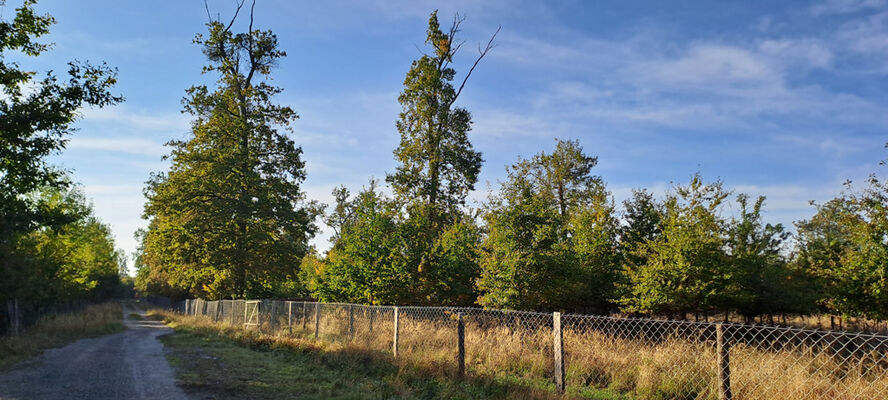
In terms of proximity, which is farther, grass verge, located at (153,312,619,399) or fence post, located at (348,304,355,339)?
fence post, located at (348,304,355,339)

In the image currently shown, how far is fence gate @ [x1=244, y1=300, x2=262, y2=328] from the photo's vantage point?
67.2ft

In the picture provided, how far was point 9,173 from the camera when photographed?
15.9 m

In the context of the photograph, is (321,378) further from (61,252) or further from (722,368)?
(61,252)

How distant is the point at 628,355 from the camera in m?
8.30

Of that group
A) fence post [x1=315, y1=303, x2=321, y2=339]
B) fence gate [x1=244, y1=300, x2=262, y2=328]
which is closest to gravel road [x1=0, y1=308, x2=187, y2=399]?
fence post [x1=315, y1=303, x2=321, y2=339]

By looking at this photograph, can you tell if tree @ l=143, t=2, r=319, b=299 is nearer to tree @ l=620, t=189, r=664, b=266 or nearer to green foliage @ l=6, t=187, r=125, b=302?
green foliage @ l=6, t=187, r=125, b=302

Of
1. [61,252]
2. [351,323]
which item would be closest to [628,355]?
[351,323]

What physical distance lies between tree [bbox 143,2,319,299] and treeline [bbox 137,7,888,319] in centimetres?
9

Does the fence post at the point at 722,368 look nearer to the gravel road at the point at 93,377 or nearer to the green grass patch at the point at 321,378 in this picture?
the green grass patch at the point at 321,378

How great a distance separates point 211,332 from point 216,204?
8.80 m

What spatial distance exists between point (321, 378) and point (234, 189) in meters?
22.2

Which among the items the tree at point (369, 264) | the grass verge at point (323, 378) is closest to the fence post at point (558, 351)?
the grass verge at point (323, 378)

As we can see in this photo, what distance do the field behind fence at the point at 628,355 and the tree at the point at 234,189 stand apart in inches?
689

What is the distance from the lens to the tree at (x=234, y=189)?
29125 mm
